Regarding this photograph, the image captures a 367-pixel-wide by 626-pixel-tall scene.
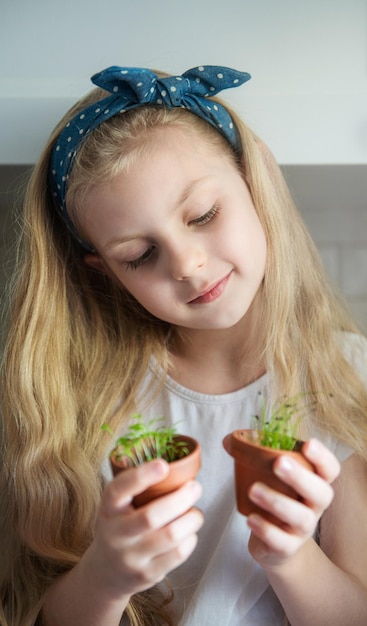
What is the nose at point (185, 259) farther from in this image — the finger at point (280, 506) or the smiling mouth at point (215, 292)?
the finger at point (280, 506)

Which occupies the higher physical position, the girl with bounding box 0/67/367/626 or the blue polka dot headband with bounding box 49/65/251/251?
the blue polka dot headband with bounding box 49/65/251/251

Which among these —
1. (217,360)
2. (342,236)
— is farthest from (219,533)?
(342,236)

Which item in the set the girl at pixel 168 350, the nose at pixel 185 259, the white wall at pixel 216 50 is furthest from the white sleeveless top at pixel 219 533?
Answer: the white wall at pixel 216 50

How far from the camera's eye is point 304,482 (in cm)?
74

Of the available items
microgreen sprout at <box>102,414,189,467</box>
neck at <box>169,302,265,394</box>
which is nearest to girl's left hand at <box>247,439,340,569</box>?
microgreen sprout at <box>102,414,189,467</box>

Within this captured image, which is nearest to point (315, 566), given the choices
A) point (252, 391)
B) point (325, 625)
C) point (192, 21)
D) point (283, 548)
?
point (325, 625)

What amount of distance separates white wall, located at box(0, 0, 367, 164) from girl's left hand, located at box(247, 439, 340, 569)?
558 millimetres

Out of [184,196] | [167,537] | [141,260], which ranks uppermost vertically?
[184,196]

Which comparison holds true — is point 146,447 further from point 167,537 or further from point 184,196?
point 184,196

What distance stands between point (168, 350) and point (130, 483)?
0.56 m

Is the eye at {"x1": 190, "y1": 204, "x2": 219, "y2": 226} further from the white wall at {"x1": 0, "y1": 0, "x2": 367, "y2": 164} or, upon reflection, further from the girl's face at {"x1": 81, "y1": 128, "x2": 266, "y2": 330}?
the white wall at {"x1": 0, "y1": 0, "x2": 367, "y2": 164}

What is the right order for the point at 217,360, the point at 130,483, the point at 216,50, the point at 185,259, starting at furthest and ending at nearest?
1. the point at 217,360
2. the point at 216,50
3. the point at 185,259
4. the point at 130,483

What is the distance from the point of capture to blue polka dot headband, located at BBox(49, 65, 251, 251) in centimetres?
98

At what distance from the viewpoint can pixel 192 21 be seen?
109cm
